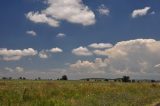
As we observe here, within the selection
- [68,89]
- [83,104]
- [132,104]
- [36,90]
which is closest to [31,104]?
[83,104]

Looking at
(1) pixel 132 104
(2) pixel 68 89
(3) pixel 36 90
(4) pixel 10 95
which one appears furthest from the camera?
(2) pixel 68 89

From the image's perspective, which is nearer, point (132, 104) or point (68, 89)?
point (132, 104)

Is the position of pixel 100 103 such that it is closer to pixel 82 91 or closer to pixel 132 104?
pixel 132 104

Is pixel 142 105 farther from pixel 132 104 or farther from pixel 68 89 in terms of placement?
pixel 68 89

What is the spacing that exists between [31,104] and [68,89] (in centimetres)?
1269

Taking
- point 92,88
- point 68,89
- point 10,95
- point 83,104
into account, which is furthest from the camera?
point 92,88

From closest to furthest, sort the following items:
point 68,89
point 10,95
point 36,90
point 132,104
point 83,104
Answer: point 83,104, point 132,104, point 10,95, point 36,90, point 68,89

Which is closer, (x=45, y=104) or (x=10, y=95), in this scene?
(x=45, y=104)

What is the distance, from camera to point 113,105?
23.9 meters

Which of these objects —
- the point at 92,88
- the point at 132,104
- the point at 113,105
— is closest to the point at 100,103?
the point at 113,105

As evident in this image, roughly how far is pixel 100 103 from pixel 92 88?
1579 cm

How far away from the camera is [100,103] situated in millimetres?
24062

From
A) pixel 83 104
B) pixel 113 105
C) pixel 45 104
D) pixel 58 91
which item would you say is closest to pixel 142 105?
pixel 113 105

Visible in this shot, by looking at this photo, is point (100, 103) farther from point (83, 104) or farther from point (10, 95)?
point (10, 95)
